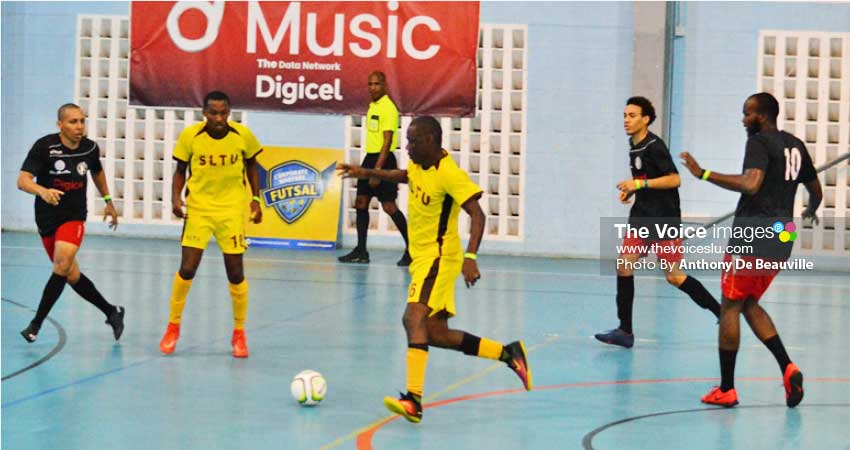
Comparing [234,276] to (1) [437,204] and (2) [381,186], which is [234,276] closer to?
(1) [437,204]

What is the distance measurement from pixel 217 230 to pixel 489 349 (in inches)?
99.3

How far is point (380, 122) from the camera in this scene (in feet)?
46.9

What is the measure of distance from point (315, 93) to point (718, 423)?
35.2ft

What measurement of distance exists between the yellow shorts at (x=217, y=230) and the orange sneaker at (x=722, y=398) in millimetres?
3492

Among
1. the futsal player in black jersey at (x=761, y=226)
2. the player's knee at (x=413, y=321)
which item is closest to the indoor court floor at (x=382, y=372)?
the futsal player in black jersey at (x=761, y=226)

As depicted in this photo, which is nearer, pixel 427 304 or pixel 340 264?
pixel 427 304

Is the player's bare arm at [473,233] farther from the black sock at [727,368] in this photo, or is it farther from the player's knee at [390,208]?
the player's knee at [390,208]

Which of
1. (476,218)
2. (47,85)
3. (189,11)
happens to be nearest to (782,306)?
(476,218)

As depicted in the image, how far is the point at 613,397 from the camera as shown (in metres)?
8.00

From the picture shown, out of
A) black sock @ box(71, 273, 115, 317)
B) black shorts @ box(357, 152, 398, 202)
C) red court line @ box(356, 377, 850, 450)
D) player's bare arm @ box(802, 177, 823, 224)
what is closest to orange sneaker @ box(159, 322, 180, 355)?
black sock @ box(71, 273, 115, 317)

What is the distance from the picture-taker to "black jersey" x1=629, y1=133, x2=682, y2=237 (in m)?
9.59

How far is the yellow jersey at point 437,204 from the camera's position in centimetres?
720

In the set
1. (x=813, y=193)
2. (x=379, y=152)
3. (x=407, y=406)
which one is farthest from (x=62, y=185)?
(x=379, y=152)

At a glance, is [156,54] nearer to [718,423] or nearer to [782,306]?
[782,306]
